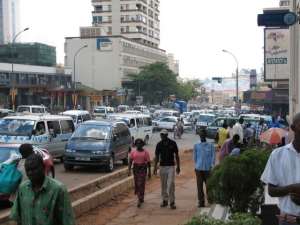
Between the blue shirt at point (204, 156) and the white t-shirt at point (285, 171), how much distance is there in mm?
7645

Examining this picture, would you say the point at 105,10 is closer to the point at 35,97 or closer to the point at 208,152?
the point at 35,97

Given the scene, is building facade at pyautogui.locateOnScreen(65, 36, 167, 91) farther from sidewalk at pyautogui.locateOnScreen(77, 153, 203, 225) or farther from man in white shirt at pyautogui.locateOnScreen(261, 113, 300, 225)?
man in white shirt at pyautogui.locateOnScreen(261, 113, 300, 225)

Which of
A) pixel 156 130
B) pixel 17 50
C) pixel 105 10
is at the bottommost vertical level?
pixel 156 130

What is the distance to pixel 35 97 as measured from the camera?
74.5 meters

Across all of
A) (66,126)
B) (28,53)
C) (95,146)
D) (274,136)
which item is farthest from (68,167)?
(28,53)

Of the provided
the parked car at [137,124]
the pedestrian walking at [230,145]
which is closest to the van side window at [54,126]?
the pedestrian walking at [230,145]

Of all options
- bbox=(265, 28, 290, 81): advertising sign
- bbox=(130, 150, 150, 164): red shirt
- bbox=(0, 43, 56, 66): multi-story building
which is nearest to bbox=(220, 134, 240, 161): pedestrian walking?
bbox=(130, 150, 150, 164): red shirt

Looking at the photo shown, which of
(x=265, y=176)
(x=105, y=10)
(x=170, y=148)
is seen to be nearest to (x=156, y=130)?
(x=170, y=148)

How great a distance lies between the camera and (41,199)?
15.4ft

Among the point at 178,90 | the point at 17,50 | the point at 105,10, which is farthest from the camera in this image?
the point at 105,10

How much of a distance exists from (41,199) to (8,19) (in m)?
154

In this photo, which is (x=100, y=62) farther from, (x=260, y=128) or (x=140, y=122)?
(x=260, y=128)

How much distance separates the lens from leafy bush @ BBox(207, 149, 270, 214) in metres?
9.53

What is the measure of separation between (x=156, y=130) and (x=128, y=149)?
27.9 m
